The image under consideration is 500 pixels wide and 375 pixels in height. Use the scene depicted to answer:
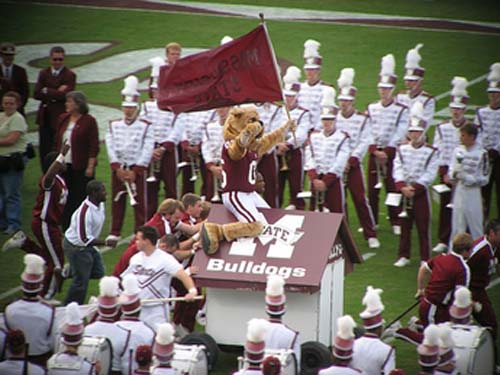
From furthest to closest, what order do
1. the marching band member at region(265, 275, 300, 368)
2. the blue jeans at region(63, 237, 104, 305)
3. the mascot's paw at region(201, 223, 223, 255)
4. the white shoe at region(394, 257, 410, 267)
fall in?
→ 1. the white shoe at region(394, 257, 410, 267)
2. the blue jeans at region(63, 237, 104, 305)
3. the mascot's paw at region(201, 223, 223, 255)
4. the marching band member at region(265, 275, 300, 368)

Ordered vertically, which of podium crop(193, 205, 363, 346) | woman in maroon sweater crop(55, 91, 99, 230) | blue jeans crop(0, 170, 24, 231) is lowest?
podium crop(193, 205, 363, 346)

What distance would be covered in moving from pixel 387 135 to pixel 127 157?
3246 mm

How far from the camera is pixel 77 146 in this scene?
16.2m

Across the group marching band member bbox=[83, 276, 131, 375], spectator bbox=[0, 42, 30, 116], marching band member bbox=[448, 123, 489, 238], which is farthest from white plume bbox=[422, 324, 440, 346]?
spectator bbox=[0, 42, 30, 116]

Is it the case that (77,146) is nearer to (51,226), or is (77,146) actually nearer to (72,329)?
(51,226)

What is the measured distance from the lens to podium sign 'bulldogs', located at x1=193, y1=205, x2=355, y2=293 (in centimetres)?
1201

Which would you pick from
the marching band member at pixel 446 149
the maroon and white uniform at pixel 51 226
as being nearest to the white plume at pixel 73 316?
the maroon and white uniform at pixel 51 226

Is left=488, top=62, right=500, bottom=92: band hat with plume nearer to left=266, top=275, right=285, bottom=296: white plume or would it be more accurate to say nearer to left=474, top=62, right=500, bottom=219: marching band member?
left=474, top=62, right=500, bottom=219: marching band member

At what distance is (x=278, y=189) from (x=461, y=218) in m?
2.85

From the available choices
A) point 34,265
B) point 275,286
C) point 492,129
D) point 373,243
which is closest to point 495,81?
point 492,129

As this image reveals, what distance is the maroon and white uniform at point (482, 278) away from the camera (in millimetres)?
12531

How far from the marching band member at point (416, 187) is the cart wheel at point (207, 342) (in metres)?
4.19

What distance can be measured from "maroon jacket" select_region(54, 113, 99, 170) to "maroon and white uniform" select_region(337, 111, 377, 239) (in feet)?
9.84

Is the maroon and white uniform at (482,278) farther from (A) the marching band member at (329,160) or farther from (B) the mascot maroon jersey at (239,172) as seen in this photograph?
(A) the marching band member at (329,160)
